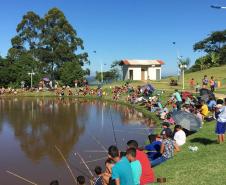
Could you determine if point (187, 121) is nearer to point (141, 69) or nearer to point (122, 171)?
point (122, 171)

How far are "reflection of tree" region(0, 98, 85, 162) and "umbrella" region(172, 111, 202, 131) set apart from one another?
4.96m

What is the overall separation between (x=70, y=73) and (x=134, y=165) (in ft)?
169

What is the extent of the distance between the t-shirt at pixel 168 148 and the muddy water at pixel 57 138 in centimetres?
276

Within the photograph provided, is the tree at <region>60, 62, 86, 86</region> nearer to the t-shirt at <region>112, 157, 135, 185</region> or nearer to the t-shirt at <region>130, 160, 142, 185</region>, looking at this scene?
the t-shirt at <region>130, 160, 142, 185</region>

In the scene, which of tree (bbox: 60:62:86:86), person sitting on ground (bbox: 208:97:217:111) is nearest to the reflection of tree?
person sitting on ground (bbox: 208:97:217:111)

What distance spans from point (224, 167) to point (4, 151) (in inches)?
429

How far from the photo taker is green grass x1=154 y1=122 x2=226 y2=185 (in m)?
10.1

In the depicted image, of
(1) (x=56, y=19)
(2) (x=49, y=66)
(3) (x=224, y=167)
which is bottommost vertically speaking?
(3) (x=224, y=167)

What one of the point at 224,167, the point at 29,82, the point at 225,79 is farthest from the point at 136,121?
the point at 29,82

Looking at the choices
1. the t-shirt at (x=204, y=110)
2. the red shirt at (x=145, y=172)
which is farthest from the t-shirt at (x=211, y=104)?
the red shirt at (x=145, y=172)

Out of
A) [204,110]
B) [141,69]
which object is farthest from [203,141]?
[141,69]

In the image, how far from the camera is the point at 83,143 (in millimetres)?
19609

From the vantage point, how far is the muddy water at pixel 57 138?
573 inches

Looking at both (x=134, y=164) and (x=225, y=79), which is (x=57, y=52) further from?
(x=134, y=164)
